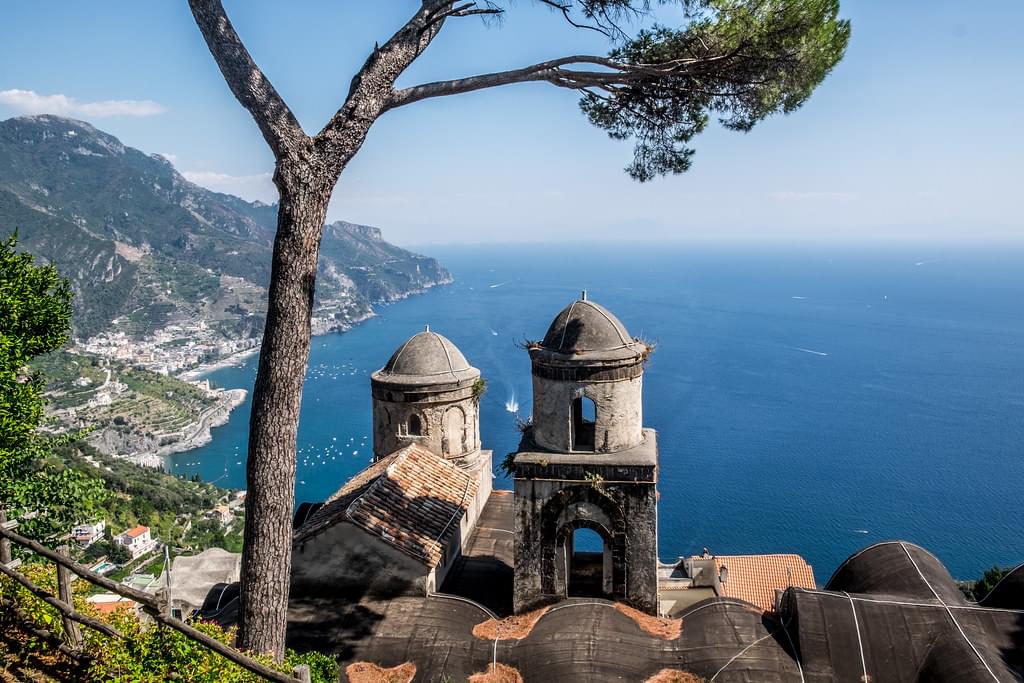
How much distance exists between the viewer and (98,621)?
20.3ft

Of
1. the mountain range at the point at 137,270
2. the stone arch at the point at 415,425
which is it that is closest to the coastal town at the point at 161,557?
the stone arch at the point at 415,425

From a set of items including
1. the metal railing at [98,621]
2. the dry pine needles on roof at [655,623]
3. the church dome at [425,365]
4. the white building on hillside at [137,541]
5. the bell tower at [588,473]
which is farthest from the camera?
the white building on hillside at [137,541]

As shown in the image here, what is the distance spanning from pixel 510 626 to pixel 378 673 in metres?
2.27

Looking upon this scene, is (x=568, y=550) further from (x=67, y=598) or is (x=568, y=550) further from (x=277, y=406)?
(x=67, y=598)

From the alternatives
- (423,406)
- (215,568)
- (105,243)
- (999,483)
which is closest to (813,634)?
(423,406)

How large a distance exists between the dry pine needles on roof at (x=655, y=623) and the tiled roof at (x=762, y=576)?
34.3 feet

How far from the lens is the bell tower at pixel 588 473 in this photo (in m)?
11.4

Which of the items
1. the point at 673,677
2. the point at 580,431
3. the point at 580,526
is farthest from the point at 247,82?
the point at 673,677

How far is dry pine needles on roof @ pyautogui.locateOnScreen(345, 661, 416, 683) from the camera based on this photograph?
10.1 m

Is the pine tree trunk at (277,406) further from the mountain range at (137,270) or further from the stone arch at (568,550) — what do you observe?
the mountain range at (137,270)

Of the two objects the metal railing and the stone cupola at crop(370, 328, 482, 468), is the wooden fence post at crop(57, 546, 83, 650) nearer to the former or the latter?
the metal railing

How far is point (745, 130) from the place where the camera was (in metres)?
10.3

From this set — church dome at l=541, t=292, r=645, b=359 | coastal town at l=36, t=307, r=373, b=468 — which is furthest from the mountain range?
church dome at l=541, t=292, r=645, b=359

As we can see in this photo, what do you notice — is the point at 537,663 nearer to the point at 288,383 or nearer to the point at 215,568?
the point at 288,383
